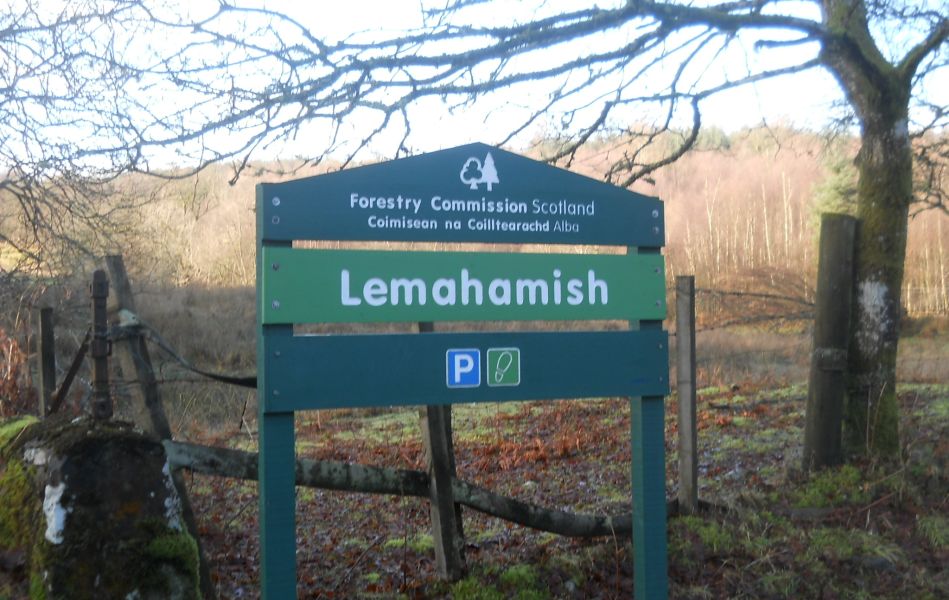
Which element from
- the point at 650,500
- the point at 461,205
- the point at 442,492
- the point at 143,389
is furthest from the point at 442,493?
the point at 461,205

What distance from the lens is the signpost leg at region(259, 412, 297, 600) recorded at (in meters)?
3.58

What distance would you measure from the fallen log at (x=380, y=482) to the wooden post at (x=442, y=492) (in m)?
0.09

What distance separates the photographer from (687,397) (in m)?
6.09

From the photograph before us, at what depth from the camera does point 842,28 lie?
729 centimetres

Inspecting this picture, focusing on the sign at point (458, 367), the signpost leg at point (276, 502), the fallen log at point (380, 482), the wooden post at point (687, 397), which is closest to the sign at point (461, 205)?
the sign at point (458, 367)

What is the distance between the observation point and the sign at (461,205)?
3674mm

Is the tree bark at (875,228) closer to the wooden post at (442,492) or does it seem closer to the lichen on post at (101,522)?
the wooden post at (442,492)

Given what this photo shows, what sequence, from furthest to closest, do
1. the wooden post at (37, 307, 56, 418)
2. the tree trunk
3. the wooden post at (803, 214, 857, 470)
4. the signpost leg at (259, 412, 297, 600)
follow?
1. the tree trunk
2. the wooden post at (803, 214, 857, 470)
3. the wooden post at (37, 307, 56, 418)
4. the signpost leg at (259, 412, 297, 600)

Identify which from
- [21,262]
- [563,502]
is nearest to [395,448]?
[563,502]

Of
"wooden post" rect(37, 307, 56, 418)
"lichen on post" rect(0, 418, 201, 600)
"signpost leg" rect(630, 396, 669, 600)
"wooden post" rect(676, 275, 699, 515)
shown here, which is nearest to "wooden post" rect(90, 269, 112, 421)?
"lichen on post" rect(0, 418, 201, 600)

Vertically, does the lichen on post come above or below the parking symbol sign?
below

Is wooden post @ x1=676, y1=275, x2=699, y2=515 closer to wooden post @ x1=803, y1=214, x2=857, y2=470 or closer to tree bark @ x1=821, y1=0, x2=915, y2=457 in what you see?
wooden post @ x1=803, y1=214, x2=857, y2=470

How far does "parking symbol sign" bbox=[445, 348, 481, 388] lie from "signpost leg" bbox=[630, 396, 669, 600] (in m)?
0.88

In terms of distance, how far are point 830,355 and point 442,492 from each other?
381cm
